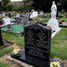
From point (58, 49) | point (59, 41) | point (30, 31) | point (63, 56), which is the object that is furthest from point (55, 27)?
point (30, 31)

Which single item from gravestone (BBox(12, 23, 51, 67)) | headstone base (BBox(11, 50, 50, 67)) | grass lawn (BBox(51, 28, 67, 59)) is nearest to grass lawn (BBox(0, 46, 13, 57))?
headstone base (BBox(11, 50, 50, 67))

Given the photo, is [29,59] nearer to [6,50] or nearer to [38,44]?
[38,44]

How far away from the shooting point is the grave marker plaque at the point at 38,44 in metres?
5.84

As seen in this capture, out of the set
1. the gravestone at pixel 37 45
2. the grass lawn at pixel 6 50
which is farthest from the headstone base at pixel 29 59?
the grass lawn at pixel 6 50

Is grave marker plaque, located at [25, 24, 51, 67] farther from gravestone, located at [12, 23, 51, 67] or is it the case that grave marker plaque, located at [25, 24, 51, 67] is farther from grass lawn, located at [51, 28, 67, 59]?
grass lawn, located at [51, 28, 67, 59]

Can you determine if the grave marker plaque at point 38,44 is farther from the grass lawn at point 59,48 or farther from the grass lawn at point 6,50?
the grass lawn at point 6,50

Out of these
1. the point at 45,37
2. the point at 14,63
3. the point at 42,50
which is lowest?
the point at 14,63

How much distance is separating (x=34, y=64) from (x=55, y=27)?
A: 604 cm

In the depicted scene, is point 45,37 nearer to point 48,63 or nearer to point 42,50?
point 42,50

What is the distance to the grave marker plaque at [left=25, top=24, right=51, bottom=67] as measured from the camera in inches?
230

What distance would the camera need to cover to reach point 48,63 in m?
5.91

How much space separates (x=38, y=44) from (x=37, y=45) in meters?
0.07

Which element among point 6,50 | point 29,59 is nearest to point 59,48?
point 29,59

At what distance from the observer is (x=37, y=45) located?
6145 mm
